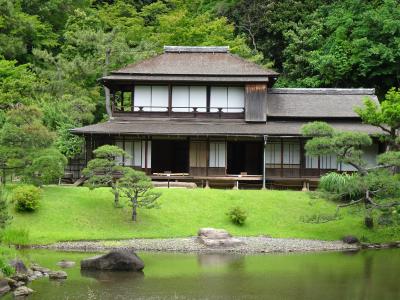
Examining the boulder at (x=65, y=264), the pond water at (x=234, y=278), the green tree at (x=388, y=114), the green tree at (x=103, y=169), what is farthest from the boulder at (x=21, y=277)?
the green tree at (x=388, y=114)

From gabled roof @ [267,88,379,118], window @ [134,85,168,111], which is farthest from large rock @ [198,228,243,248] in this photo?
window @ [134,85,168,111]

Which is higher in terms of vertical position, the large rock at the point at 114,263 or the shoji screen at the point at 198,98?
the shoji screen at the point at 198,98

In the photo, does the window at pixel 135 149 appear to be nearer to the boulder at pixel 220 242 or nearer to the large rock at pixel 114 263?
the boulder at pixel 220 242

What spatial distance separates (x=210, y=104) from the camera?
1654 inches

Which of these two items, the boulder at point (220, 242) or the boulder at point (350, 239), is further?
the boulder at point (350, 239)

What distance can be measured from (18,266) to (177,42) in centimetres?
3615

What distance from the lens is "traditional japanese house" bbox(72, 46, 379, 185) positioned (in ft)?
130

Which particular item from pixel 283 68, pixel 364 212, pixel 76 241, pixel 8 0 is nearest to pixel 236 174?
pixel 364 212

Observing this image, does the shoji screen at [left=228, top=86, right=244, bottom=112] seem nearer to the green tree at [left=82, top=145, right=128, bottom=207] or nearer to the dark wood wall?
the dark wood wall

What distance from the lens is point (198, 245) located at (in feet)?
92.3

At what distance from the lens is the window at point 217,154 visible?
39969 millimetres

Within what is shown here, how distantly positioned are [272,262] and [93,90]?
28703 millimetres

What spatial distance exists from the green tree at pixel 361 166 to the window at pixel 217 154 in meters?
9.36

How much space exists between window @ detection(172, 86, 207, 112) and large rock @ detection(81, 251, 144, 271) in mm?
19952
